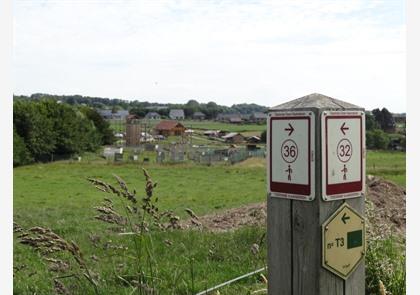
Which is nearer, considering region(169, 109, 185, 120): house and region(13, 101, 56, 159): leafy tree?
region(13, 101, 56, 159): leafy tree

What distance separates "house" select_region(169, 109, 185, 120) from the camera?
216 ft

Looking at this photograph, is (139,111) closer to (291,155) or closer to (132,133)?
(132,133)

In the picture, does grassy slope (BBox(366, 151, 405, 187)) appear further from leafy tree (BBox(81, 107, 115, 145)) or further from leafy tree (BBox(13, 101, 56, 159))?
leafy tree (BBox(81, 107, 115, 145))

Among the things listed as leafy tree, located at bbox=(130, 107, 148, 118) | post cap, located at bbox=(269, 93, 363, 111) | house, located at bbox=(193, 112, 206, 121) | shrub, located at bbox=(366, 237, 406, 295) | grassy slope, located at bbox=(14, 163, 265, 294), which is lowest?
grassy slope, located at bbox=(14, 163, 265, 294)

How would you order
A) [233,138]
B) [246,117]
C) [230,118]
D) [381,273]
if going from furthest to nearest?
[230,118] → [246,117] → [233,138] → [381,273]

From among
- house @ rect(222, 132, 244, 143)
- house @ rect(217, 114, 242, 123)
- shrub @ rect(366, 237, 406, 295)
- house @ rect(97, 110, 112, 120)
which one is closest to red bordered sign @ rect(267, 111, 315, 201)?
shrub @ rect(366, 237, 406, 295)

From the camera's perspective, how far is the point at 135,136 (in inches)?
2085

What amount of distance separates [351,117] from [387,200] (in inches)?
400

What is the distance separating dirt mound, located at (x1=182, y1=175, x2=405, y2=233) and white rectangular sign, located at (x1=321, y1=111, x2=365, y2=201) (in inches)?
258

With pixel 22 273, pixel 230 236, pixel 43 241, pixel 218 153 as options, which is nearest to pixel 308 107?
pixel 43 241

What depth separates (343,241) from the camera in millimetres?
2281

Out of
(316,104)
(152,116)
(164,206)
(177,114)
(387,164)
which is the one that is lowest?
(164,206)

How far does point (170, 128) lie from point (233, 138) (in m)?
13.2

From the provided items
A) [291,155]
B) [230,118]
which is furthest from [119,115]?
[291,155]
